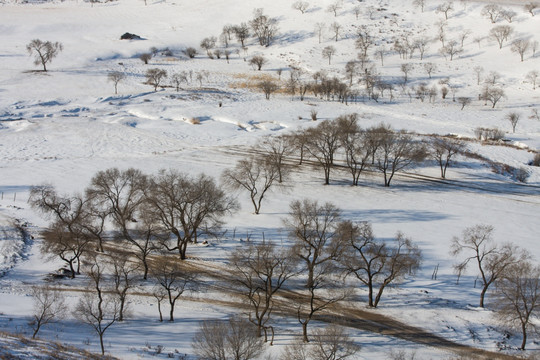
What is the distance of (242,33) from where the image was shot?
155 meters

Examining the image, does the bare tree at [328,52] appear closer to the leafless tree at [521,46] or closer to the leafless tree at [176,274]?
the leafless tree at [521,46]

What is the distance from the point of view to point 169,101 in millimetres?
98812

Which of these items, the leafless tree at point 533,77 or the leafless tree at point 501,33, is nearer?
the leafless tree at point 533,77

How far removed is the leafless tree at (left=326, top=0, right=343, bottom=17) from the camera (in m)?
170

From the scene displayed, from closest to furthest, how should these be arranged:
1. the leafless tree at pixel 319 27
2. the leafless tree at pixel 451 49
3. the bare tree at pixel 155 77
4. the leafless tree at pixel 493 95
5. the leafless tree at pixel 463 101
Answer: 1. the leafless tree at pixel 463 101
2. the leafless tree at pixel 493 95
3. the bare tree at pixel 155 77
4. the leafless tree at pixel 451 49
5. the leafless tree at pixel 319 27

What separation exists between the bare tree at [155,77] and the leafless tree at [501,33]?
10041 centimetres

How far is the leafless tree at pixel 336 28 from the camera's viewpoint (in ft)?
502

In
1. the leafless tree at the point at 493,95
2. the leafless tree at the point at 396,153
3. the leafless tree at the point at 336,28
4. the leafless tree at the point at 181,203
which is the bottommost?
the leafless tree at the point at 181,203

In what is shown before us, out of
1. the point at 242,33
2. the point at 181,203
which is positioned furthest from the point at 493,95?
the point at 181,203

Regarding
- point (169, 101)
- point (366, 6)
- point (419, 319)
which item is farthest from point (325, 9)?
point (419, 319)

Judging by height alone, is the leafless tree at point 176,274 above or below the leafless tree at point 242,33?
below

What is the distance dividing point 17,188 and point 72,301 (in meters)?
32.8

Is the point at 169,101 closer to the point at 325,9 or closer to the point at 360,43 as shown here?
the point at 360,43

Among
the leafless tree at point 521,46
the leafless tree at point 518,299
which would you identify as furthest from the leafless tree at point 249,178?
the leafless tree at point 521,46
